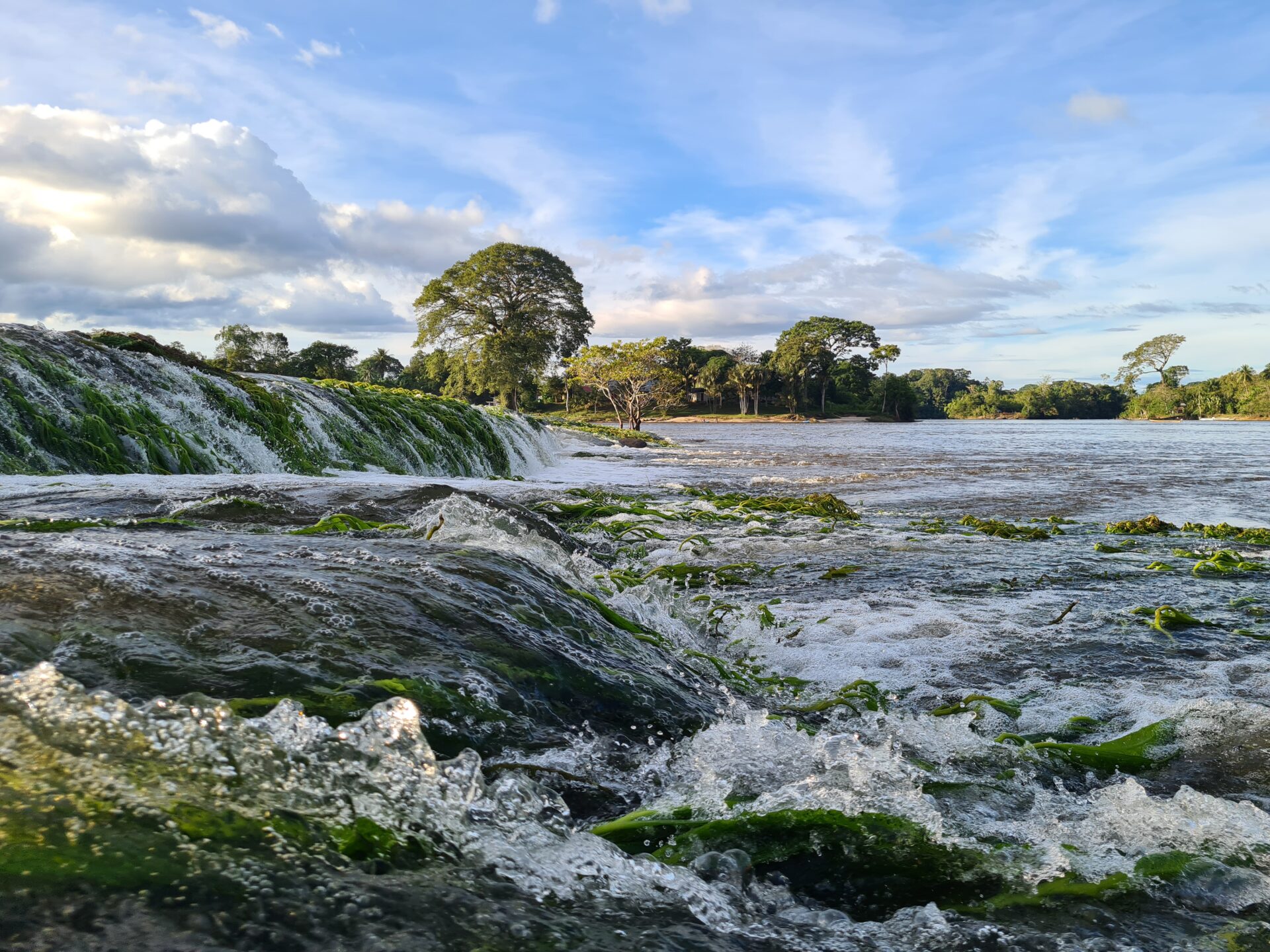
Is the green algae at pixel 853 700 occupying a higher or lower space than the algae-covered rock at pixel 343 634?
lower

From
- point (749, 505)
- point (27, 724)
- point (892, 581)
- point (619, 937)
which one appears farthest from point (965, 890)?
point (749, 505)

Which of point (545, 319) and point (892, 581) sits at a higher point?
point (545, 319)

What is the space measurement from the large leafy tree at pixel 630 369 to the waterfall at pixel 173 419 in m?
28.2

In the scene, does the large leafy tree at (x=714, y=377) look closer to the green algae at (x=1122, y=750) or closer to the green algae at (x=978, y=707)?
the green algae at (x=978, y=707)

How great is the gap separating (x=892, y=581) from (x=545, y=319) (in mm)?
38055

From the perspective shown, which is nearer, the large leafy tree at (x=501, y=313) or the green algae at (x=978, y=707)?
the green algae at (x=978, y=707)

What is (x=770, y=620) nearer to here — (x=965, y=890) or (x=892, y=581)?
(x=892, y=581)

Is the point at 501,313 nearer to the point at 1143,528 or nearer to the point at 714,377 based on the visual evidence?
the point at 1143,528

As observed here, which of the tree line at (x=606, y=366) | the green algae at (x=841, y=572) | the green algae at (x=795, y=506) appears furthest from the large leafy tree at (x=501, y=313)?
the green algae at (x=841, y=572)

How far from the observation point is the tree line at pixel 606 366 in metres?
40.1

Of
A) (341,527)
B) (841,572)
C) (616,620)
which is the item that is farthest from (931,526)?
(341,527)

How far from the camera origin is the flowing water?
4.50 feet

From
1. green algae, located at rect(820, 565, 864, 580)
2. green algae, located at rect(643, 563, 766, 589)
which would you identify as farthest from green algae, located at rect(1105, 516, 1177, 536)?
green algae, located at rect(643, 563, 766, 589)

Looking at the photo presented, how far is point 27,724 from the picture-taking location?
59.7 inches
